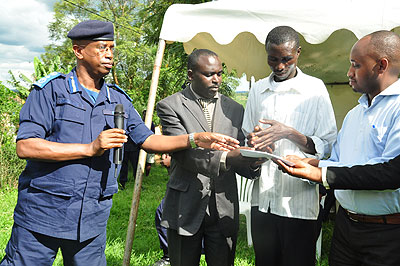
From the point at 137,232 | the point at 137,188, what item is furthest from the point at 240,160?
the point at 137,232

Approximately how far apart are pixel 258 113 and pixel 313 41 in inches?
46.8

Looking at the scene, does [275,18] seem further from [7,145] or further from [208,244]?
[7,145]

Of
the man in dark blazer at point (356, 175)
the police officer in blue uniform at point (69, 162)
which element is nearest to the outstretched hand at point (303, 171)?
the man in dark blazer at point (356, 175)

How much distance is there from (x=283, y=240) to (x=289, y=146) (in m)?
0.67

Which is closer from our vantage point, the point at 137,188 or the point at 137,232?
the point at 137,188

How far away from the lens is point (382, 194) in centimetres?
187

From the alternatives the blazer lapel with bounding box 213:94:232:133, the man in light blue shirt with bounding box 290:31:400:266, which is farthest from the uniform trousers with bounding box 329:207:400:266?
the blazer lapel with bounding box 213:94:232:133

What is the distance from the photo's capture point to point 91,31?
215cm

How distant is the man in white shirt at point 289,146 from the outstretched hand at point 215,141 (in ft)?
0.43

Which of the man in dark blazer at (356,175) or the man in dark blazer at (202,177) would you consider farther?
the man in dark blazer at (202,177)

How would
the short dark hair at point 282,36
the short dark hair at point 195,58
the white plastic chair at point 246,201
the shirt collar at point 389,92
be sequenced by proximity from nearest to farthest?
the shirt collar at point 389,92
the short dark hair at point 282,36
the short dark hair at point 195,58
the white plastic chair at point 246,201

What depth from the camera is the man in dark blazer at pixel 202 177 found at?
234 centimetres

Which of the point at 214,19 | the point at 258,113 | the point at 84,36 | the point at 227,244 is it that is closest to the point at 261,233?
the point at 227,244

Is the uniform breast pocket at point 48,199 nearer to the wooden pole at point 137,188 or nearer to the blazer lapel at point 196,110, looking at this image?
the blazer lapel at point 196,110
